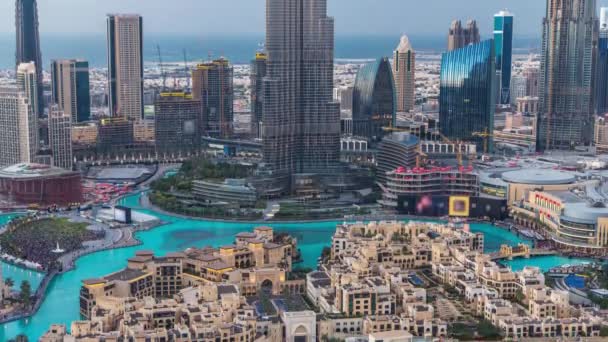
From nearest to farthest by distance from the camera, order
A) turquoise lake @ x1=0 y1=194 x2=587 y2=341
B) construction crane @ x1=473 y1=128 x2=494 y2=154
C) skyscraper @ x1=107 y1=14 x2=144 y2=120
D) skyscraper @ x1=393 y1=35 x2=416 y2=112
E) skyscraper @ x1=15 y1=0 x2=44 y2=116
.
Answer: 1. turquoise lake @ x1=0 y1=194 x2=587 y2=341
2. construction crane @ x1=473 y1=128 x2=494 y2=154
3. skyscraper @ x1=15 y1=0 x2=44 y2=116
4. skyscraper @ x1=107 y1=14 x2=144 y2=120
5. skyscraper @ x1=393 y1=35 x2=416 y2=112

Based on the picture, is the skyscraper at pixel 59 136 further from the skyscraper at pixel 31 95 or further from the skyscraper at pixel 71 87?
the skyscraper at pixel 71 87

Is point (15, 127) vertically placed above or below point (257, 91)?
below

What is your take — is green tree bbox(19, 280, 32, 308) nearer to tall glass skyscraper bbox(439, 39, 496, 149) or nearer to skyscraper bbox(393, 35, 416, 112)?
tall glass skyscraper bbox(439, 39, 496, 149)

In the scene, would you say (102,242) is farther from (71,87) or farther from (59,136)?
(71,87)

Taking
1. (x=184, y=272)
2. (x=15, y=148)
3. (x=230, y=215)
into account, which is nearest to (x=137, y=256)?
(x=184, y=272)

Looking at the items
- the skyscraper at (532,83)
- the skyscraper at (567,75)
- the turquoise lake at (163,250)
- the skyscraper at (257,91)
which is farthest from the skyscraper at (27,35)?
the skyscraper at (532,83)

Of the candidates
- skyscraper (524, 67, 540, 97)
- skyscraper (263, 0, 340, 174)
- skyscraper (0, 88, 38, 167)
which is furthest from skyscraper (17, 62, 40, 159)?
skyscraper (524, 67, 540, 97)

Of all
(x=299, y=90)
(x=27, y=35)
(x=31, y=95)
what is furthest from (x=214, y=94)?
(x=299, y=90)

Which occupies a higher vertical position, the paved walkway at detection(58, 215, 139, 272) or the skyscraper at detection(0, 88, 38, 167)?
the skyscraper at detection(0, 88, 38, 167)
